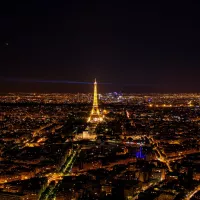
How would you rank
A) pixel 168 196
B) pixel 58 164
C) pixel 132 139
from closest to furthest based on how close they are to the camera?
pixel 168 196, pixel 58 164, pixel 132 139

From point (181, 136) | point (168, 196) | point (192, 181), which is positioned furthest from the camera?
point (181, 136)

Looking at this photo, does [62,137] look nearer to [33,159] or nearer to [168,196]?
[33,159]

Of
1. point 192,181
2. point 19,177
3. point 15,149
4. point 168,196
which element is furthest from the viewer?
point 15,149

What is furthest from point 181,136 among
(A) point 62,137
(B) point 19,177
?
(B) point 19,177

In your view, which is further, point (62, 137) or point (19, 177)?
point (62, 137)

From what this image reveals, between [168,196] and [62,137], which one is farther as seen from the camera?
[62,137]

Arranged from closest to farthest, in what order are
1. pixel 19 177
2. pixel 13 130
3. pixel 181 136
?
pixel 19 177
pixel 181 136
pixel 13 130

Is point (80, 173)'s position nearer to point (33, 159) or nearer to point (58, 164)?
point (58, 164)

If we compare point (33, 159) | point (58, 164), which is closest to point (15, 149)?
point (33, 159)
